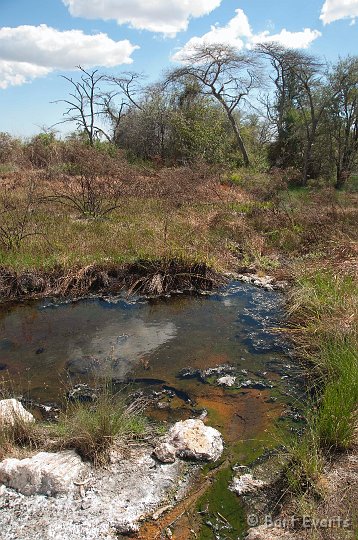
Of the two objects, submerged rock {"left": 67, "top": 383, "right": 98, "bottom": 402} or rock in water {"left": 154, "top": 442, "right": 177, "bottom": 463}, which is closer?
rock in water {"left": 154, "top": 442, "right": 177, "bottom": 463}

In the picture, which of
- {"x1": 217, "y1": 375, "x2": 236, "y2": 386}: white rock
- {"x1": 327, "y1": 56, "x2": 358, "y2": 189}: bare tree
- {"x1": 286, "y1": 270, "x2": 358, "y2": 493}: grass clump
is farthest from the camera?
{"x1": 327, "y1": 56, "x2": 358, "y2": 189}: bare tree

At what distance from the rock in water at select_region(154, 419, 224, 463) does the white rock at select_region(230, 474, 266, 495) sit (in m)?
0.28

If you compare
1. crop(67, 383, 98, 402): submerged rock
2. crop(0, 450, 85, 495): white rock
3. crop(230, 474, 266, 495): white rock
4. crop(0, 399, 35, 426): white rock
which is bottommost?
crop(230, 474, 266, 495): white rock

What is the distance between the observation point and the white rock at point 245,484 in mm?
3330

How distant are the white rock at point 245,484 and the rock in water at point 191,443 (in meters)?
0.28

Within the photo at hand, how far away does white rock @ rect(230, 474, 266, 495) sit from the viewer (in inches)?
131

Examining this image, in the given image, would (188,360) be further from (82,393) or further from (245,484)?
(245,484)

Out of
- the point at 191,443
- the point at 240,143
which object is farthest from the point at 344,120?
the point at 191,443

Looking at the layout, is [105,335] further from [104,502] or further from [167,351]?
[104,502]

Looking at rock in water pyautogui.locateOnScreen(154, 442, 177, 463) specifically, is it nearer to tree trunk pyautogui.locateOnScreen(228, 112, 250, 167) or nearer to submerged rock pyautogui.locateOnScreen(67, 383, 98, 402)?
submerged rock pyautogui.locateOnScreen(67, 383, 98, 402)

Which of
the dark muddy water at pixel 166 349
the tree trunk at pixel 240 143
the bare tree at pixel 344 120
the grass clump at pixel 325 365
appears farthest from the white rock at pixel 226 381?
the tree trunk at pixel 240 143

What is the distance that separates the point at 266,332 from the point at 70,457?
337 centimetres

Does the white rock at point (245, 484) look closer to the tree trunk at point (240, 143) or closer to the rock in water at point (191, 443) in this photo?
the rock in water at point (191, 443)

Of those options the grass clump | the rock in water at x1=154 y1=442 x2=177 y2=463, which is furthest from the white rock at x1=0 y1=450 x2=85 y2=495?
the grass clump
